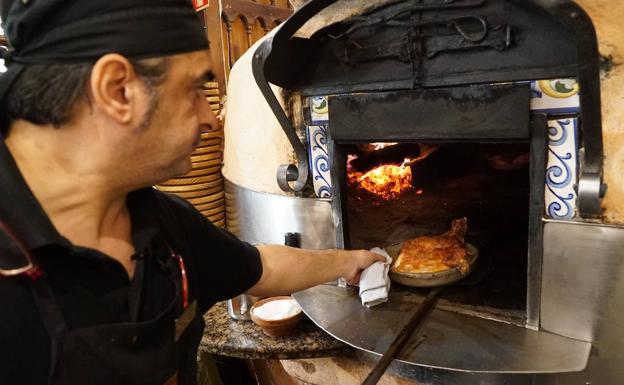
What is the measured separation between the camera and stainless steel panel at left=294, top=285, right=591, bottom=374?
180 cm

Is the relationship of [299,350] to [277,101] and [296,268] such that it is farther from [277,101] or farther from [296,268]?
[277,101]

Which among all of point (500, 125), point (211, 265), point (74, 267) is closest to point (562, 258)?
point (500, 125)

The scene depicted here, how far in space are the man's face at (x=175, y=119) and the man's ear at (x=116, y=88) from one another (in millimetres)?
47

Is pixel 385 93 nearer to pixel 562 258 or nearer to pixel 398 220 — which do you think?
pixel 562 258

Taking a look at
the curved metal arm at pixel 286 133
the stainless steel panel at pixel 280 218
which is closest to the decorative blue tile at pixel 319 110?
the curved metal arm at pixel 286 133

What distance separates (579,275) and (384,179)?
176 centimetres

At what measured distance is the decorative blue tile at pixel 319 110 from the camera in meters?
2.36

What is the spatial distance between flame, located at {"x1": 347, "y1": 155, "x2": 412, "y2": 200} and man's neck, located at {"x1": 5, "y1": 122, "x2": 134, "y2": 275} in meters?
2.15

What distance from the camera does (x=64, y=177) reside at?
120 centimetres

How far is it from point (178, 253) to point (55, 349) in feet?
1.61

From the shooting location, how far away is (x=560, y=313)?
191 centimetres

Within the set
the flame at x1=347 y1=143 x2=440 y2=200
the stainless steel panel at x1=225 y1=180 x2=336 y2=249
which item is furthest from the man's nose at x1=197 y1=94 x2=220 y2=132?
the flame at x1=347 y1=143 x2=440 y2=200

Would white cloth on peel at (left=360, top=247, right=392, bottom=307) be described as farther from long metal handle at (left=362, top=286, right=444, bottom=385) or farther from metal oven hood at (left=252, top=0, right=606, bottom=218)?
metal oven hood at (left=252, top=0, right=606, bottom=218)

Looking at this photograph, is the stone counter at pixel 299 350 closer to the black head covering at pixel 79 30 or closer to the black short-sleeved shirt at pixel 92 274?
the black short-sleeved shirt at pixel 92 274
